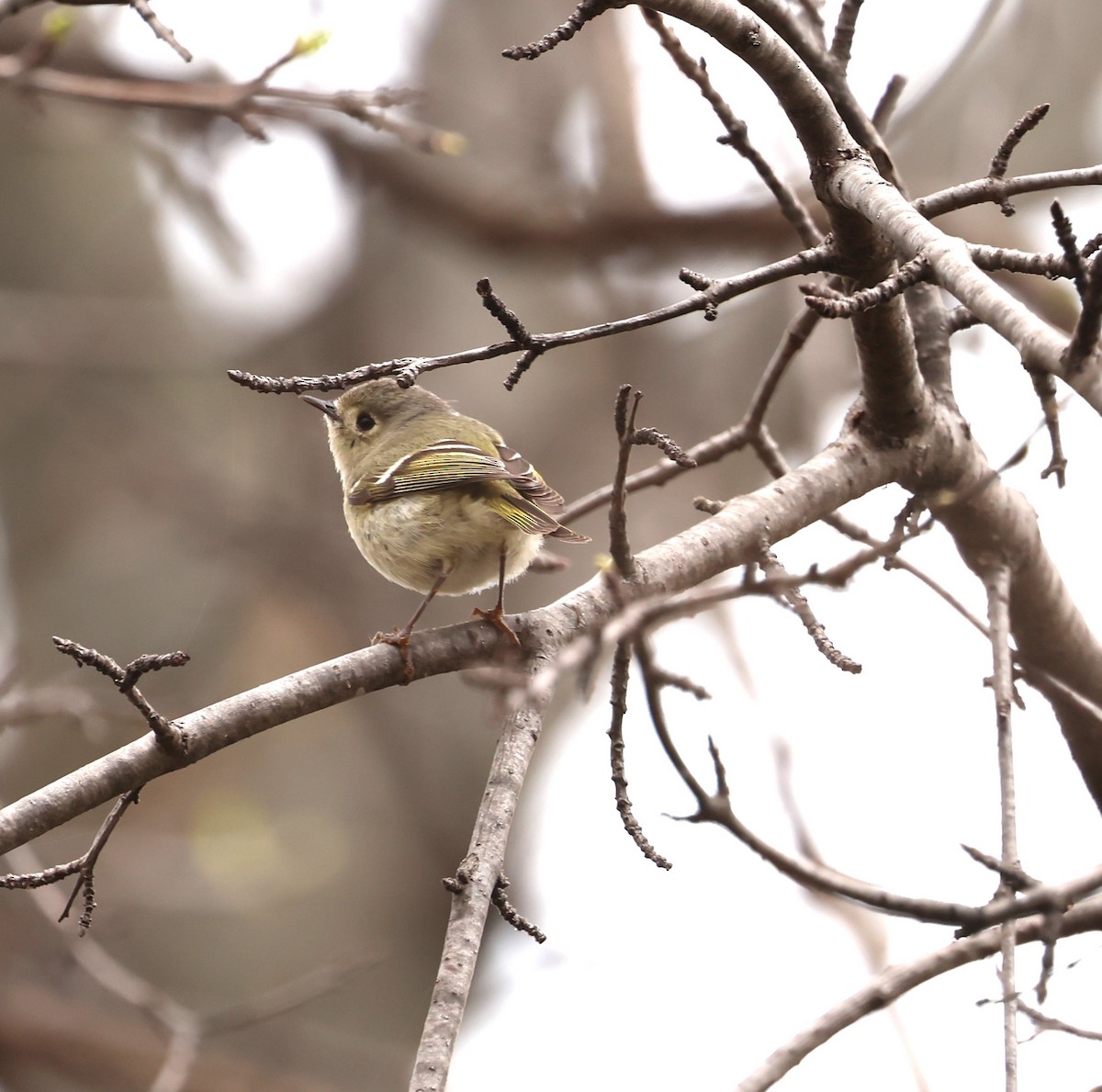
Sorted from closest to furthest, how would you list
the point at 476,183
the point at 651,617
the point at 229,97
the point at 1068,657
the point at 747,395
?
the point at 651,617 < the point at 1068,657 < the point at 229,97 < the point at 476,183 < the point at 747,395

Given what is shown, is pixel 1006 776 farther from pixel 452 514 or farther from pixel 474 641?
pixel 452 514

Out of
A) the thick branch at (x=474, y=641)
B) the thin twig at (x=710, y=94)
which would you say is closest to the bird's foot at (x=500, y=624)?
the thick branch at (x=474, y=641)

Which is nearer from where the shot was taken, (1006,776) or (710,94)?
(1006,776)

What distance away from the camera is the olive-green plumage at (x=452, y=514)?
297cm

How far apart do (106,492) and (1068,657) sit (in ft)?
17.8

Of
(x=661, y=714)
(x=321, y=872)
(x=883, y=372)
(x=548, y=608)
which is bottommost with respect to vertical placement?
(x=661, y=714)

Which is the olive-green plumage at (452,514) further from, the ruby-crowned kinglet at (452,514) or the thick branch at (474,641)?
the thick branch at (474,641)

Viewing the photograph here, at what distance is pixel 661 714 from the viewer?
1135 millimetres

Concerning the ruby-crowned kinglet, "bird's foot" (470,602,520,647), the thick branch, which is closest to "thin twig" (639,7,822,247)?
the thick branch

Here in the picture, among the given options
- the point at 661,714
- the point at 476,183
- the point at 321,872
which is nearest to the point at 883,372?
the point at 661,714

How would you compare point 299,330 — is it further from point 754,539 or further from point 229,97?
point 754,539

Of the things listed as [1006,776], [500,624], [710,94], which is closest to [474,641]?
[500,624]

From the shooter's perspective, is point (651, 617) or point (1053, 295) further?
point (1053, 295)

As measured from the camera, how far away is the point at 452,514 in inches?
120
